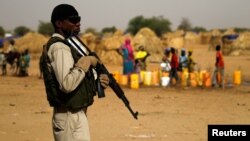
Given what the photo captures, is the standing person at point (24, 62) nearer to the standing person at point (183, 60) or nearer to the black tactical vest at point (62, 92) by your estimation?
the standing person at point (183, 60)

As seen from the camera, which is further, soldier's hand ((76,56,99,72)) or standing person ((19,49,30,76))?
standing person ((19,49,30,76))

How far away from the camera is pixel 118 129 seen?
26.3 ft

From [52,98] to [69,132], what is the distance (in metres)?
0.29

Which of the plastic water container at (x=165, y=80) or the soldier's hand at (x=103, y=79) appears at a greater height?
the soldier's hand at (x=103, y=79)

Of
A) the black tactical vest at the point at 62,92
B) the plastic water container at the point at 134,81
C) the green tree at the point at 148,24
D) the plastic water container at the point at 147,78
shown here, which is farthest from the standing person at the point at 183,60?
the green tree at the point at 148,24

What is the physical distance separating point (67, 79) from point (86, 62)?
0.71 ft

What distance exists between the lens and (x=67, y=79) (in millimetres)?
3561

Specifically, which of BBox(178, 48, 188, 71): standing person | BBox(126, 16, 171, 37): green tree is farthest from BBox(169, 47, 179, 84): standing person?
BBox(126, 16, 171, 37): green tree

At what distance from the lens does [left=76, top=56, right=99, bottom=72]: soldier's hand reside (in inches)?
143

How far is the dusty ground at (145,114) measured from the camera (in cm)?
765

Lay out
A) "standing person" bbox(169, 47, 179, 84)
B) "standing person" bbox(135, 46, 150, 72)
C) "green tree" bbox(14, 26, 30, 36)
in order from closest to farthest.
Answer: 1. "standing person" bbox(169, 47, 179, 84)
2. "standing person" bbox(135, 46, 150, 72)
3. "green tree" bbox(14, 26, 30, 36)

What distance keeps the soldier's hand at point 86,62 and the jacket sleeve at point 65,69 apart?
35 millimetres

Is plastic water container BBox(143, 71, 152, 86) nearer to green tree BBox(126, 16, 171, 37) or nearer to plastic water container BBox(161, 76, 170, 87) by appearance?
plastic water container BBox(161, 76, 170, 87)

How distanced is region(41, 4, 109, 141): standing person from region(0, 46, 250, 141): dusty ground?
355 cm
